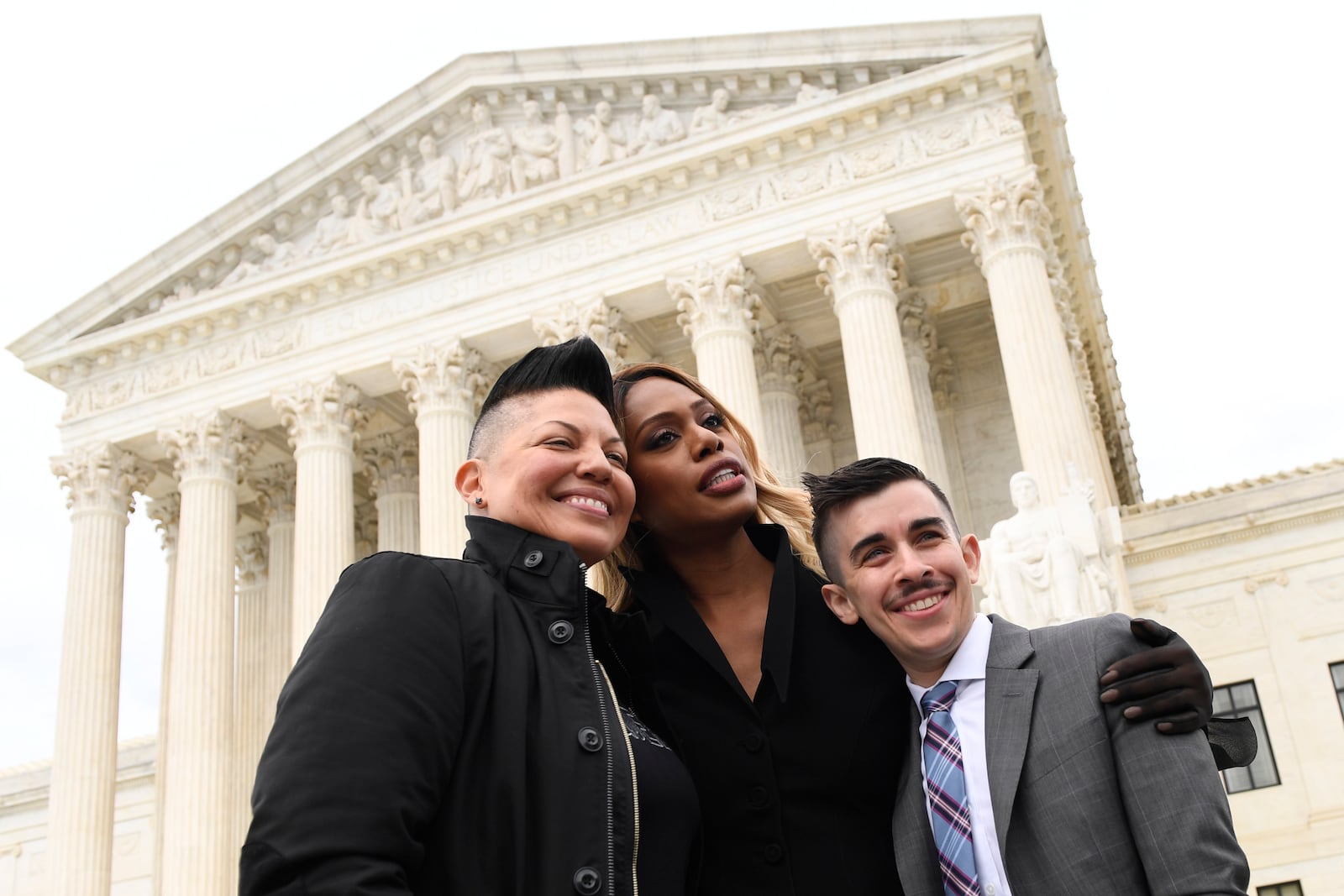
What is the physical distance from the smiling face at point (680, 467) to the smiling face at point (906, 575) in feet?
1.36

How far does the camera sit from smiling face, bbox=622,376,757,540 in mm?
4383

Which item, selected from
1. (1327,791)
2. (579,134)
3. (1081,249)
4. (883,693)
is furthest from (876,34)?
(883,693)

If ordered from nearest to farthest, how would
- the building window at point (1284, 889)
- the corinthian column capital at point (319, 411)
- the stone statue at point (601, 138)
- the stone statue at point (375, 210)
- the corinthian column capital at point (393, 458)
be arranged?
the building window at point (1284, 889) < the stone statue at point (601, 138) < the corinthian column capital at point (319, 411) < the stone statue at point (375, 210) < the corinthian column capital at point (393, 458)

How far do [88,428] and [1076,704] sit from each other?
103 feet

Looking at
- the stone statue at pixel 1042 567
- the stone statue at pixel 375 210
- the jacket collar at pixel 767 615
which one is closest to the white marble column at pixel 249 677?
the stone statue at pixel 375 210

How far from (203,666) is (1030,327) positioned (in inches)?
760

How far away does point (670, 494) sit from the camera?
14.4 ft

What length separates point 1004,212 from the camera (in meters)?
23.7

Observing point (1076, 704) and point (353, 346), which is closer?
point (1076, 704)

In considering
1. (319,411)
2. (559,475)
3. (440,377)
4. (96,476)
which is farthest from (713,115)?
(559,475)

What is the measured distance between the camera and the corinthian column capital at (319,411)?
93.2 feet

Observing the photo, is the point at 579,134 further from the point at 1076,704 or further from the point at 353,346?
the point at 1076,704

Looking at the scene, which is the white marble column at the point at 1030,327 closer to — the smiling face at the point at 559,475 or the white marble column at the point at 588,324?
the white marble column at the point at 588,324

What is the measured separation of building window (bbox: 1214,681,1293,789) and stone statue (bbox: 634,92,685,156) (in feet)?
52.3
